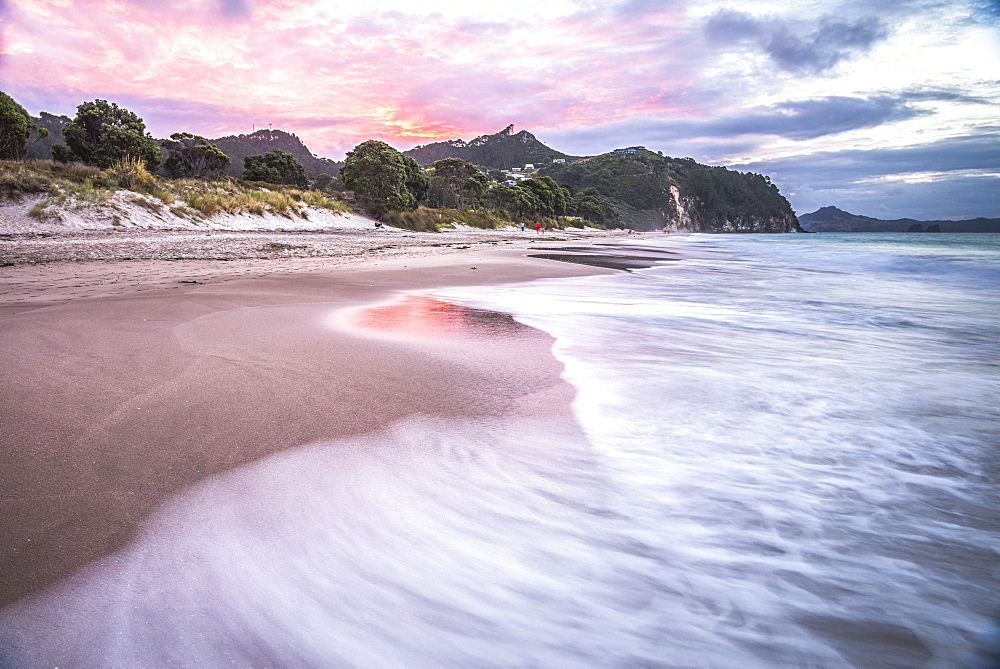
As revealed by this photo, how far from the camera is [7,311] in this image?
4109 millimetres

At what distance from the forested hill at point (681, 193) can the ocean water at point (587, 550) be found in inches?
4685

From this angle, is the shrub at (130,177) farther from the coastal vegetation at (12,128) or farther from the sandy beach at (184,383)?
the coastal vegetation at (12,128)

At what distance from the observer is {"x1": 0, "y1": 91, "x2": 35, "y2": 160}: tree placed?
24.2 metres

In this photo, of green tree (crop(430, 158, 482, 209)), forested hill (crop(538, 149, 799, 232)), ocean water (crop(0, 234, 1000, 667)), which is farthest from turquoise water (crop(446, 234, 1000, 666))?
forested hill (crop(538, 149, 799, 232))

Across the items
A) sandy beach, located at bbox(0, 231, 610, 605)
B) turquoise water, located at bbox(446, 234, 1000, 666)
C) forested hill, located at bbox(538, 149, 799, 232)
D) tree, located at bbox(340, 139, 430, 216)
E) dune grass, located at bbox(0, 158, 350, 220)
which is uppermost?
forested hill, located at bbox(538, 149, 799, 232)

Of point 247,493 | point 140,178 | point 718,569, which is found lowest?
point 718,569

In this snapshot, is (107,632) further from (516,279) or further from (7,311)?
(516,279)

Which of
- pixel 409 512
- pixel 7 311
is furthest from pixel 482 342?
pixel 7 311

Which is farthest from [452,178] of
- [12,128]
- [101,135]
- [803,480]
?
[803,480]

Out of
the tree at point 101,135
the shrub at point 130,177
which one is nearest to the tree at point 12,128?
the tree at point 101,135

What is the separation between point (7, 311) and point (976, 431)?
271 inches

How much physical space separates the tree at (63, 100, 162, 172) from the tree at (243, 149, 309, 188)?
404 inches

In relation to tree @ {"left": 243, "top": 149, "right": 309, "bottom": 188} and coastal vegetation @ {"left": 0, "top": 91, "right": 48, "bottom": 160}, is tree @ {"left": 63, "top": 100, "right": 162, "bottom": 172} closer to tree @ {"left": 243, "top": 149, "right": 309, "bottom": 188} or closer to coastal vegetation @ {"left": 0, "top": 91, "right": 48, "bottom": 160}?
coastal vegetation @ {"left": 0, "top": 91, "right": 48, "bottom": 160}

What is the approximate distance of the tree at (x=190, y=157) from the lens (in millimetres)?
37688
